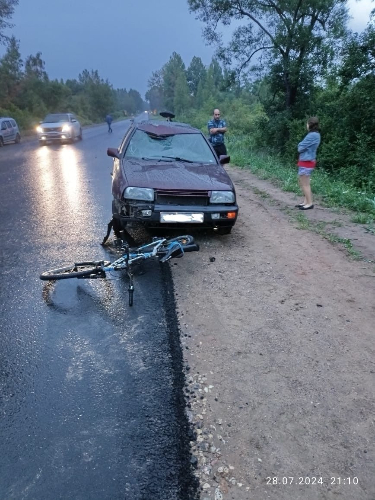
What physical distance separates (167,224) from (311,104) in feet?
47.4

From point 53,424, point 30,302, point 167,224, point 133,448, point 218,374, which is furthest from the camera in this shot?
point 167,224

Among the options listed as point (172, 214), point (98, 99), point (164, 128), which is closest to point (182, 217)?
point (172, 214)

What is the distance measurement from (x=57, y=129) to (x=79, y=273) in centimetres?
2057

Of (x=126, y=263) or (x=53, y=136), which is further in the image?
(x=53, y=136)

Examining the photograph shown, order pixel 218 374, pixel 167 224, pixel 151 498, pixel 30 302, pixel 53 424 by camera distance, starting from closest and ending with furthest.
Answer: pixel 151 498, pixel 53 424, pixel 218 374, pixel 30 302, pixel 167 224

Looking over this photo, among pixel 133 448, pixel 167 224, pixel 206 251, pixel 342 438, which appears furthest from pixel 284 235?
pixel 133 448

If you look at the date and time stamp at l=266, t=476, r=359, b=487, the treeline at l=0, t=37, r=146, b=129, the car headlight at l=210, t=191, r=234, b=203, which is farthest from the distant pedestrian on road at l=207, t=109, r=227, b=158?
the treeline at l=0, t=37, r=146, b=129

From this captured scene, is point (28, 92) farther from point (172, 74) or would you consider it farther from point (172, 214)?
point (172, 74)

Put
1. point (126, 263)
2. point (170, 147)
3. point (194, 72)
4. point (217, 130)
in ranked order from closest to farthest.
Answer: point (126, 263)
point (170, 147)
point (217, 130)
point (194, 72)

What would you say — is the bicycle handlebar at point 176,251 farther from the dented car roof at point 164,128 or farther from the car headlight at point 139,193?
the dented car roof at point 164,128

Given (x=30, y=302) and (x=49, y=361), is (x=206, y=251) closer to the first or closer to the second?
(x=30, y=302)

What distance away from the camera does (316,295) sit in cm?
400

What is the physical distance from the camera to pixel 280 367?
9.36ft

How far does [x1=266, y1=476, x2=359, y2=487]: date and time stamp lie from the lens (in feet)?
6.45
